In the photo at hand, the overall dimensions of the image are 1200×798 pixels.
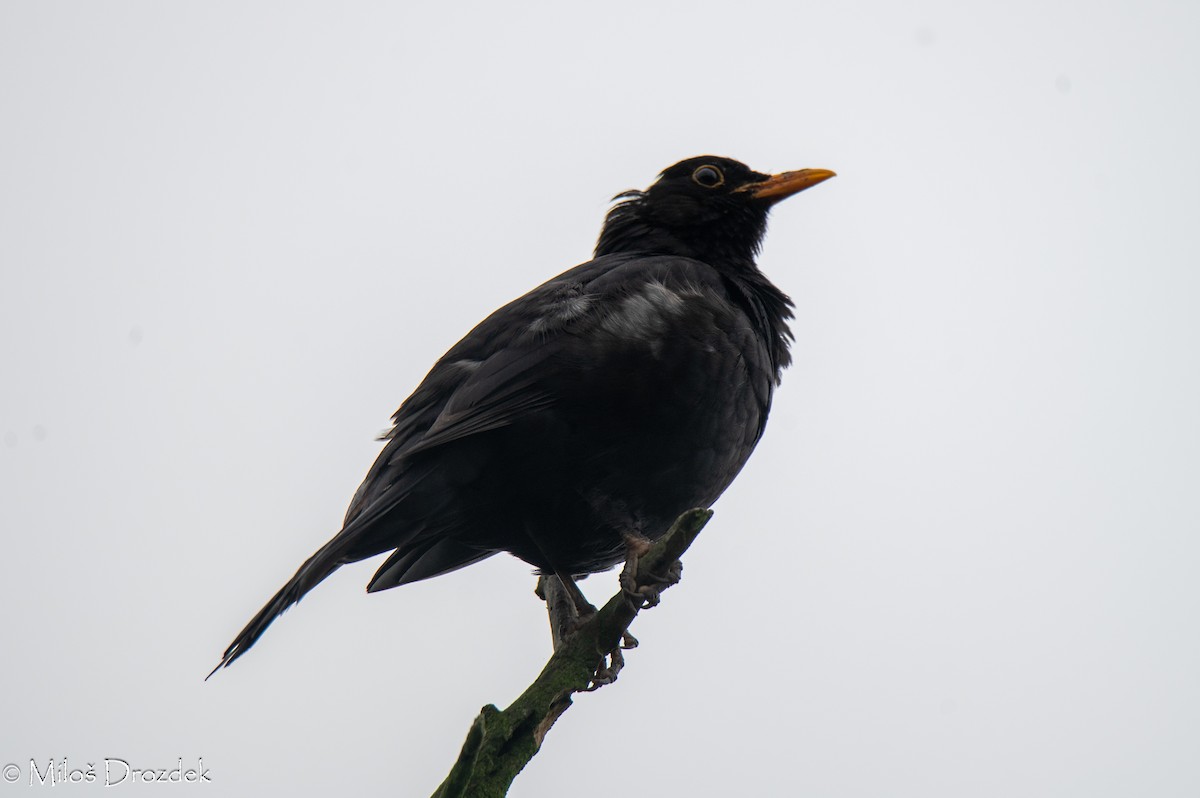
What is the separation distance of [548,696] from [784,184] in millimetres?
3097

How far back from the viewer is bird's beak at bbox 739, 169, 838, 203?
5965 mm

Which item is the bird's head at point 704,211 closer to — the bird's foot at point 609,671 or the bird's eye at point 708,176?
the bird's eye at point 708,176

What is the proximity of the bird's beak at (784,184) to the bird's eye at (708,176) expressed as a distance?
0.13m

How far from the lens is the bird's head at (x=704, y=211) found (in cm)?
577

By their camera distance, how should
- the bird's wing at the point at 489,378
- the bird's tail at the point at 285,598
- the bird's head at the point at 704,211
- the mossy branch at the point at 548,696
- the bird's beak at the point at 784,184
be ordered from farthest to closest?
the bird's beak at the point at 784,184
the bird's head at the point at 704,211
the bird's wing at the point at 489,378
the bird's tail at the point at 285,598
the mossy branch at the point at 548,696

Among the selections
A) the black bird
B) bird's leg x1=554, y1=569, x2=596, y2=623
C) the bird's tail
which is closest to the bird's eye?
the black bird

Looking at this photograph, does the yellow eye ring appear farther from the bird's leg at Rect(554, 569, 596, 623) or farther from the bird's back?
the bird's leg at Rect(554, 569, 596, 623)

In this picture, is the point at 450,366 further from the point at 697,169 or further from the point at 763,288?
the point at 697,169

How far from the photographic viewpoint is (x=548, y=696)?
389 cm

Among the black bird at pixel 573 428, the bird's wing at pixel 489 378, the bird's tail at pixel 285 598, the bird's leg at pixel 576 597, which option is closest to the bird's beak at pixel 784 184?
the black bird at pixel 573 428

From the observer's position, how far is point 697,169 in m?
6.07

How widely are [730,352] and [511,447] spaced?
3.11 feet

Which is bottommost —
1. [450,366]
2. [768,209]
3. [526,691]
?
[526,691]

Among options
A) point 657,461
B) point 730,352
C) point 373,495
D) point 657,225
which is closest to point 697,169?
point 657,225
